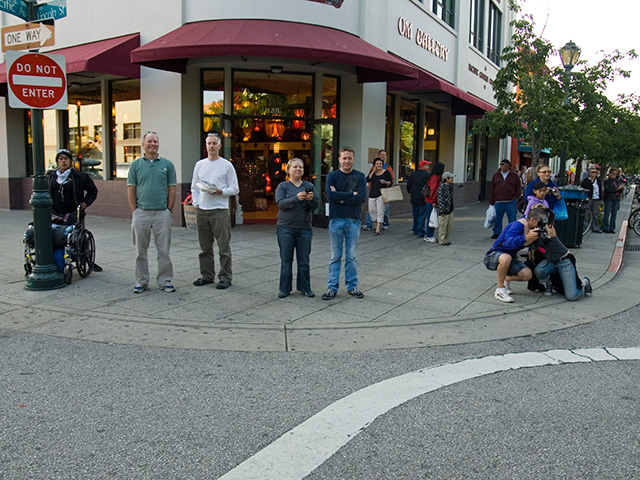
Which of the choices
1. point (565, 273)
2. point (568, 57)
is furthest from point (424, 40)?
point (565, 273)

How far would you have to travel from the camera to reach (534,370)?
15.3 feet

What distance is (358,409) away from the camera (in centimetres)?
382

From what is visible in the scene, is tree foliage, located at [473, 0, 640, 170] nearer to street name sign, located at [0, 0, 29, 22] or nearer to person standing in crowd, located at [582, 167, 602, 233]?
person standing in crowd, located at [582, 167, 602, 233]

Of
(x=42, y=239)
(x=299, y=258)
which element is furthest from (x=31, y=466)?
(x=42, y=239)

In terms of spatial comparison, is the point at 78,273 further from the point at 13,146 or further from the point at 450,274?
the point at 13,146

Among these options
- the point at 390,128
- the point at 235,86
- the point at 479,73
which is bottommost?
the point at 390,128

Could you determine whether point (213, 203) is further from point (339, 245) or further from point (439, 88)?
point (439, 88)

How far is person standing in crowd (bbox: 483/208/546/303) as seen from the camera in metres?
6.93

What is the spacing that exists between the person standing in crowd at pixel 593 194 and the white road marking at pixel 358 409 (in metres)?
9.97

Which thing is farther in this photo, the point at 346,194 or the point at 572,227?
the point at 572,227

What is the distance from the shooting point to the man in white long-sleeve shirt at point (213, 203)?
7199mm

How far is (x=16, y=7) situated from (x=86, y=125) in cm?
898

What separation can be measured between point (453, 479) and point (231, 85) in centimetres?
1169

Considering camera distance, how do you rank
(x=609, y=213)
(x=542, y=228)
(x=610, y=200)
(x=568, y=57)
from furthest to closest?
(x=609, y=213)
(x=610, y=200)
(x=568, y=57)
(x=542, y=228)
